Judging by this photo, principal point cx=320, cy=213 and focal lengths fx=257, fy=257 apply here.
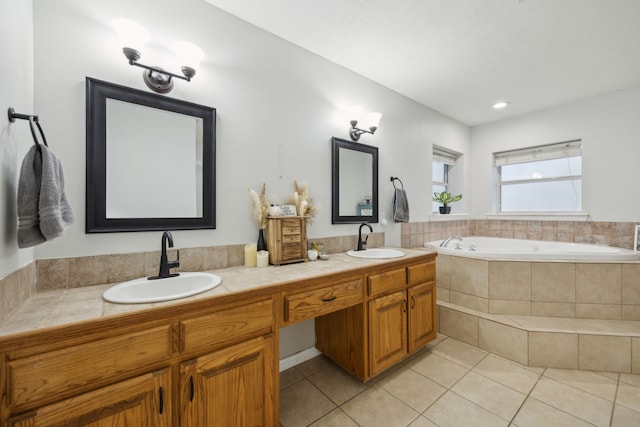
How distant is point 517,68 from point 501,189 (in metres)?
1.98

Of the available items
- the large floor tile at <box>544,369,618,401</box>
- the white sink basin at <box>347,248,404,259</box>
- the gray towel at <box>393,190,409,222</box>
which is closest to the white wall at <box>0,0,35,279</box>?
the white sink basin at <box>347,248,404,259</box>

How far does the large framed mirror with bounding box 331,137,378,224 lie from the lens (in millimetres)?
2213

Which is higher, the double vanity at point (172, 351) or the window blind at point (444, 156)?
the window blind at point (444, 156)

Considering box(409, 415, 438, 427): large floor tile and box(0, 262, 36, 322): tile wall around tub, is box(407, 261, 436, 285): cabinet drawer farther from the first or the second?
box(0, 262, 36, 322): tile wall around tub

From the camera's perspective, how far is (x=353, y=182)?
7.79ft

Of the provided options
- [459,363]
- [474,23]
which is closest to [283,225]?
[459,363]

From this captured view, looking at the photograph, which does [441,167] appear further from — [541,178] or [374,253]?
[374,253]

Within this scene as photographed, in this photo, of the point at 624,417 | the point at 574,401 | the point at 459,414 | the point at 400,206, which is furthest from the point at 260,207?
the point at 624,417

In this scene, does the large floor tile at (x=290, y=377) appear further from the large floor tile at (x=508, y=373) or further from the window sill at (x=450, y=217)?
the window sill at (x=450, y=217)

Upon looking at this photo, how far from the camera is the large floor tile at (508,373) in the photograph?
1743mm

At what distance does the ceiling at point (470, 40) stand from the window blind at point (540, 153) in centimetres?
61

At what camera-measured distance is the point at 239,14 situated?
5.57 ft

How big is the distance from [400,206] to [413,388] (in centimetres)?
158

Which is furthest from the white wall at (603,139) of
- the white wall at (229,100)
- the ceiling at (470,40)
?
the white wall at (229,100)
